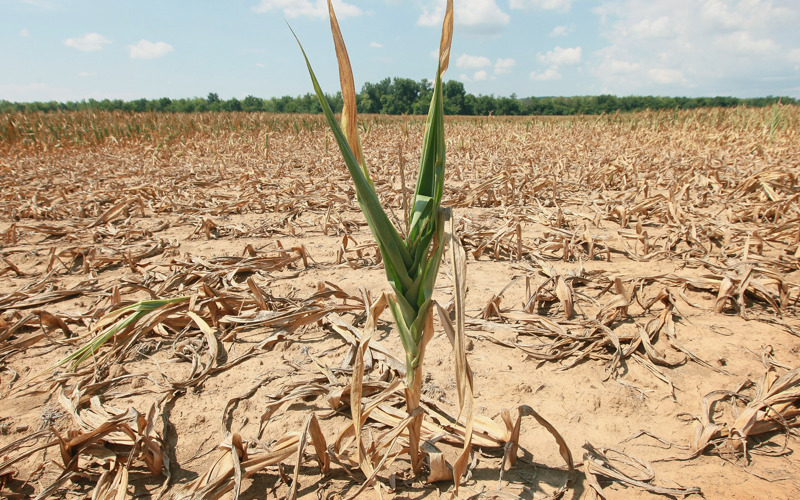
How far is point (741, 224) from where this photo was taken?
317cm

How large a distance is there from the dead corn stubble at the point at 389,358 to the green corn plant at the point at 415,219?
82mm

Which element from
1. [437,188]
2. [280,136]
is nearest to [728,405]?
[437,188]

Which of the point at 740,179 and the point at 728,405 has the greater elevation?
the point at 740,179

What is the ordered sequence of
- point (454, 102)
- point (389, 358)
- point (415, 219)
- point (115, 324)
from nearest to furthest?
point (415, 219) → point (389, 358) → point (115, 324) → point (454, 102)

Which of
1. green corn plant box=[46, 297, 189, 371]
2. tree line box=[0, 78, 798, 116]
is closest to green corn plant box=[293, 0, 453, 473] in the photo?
green corn plant box=[46, 297, 189, 371]

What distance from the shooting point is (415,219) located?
3.06ft

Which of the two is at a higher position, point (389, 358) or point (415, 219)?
point (415, 219)

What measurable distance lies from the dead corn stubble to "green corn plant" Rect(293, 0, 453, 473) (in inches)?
3.2

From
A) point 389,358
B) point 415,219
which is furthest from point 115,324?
point 415,219

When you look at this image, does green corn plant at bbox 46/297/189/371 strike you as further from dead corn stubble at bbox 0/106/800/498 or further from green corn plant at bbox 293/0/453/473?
green corn plant at bbox 293/0/453/473

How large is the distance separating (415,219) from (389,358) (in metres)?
0.85

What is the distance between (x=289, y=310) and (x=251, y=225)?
6.61ft

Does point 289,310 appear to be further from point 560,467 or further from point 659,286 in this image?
point 659,286

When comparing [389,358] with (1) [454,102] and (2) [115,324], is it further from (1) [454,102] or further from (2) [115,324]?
(1) [454,102]
